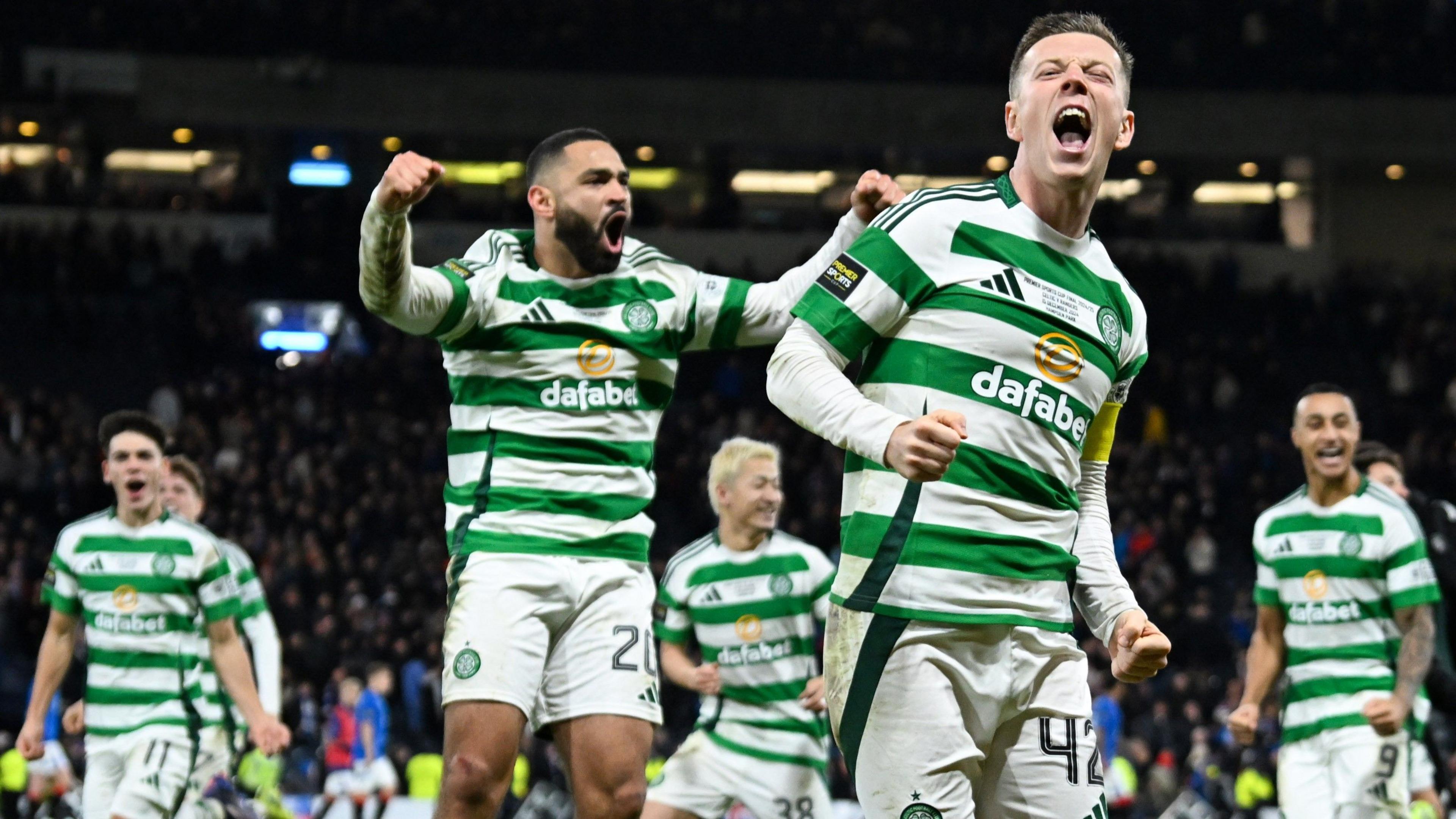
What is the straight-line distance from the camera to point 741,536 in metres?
8.59

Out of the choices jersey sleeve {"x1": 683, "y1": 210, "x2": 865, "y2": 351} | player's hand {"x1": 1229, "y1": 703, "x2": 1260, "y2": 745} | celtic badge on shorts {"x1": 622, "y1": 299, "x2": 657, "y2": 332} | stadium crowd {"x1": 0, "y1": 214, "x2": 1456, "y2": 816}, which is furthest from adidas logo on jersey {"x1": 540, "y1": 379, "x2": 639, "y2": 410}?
stadium crowd {"x1": 0, "y1": 214, "x2": 1456, "y2": 816}

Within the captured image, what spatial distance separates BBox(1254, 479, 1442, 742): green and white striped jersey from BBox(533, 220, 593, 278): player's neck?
12.9 feet

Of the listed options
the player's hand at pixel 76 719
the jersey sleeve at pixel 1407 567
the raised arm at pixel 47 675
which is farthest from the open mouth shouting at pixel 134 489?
the jersey sleeve at pixel 1407 567

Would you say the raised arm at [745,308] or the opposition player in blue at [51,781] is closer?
the raised arm at [745,308]

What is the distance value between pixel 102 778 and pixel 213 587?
995 mm

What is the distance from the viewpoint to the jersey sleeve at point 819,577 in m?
8.52

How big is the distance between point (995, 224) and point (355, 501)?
19057 mm

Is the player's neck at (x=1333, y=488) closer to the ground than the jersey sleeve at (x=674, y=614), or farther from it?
farther from it

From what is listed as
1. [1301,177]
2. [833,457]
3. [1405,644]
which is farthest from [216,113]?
[1405,644]

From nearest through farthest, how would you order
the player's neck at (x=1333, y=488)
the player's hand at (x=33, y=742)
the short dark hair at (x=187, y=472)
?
the player's hand at (x=33, y=742)
the player's neck at (x=1333, y=488)
the short dark hair at (x=187, y=472)

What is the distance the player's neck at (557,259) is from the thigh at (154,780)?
11.1 feet

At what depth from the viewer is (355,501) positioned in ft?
73.3

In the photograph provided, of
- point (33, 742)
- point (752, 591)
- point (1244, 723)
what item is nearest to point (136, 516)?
point (33, 742)

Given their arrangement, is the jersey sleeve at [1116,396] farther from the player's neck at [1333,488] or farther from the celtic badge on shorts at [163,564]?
the celtic badge on shorts at [163,564]
